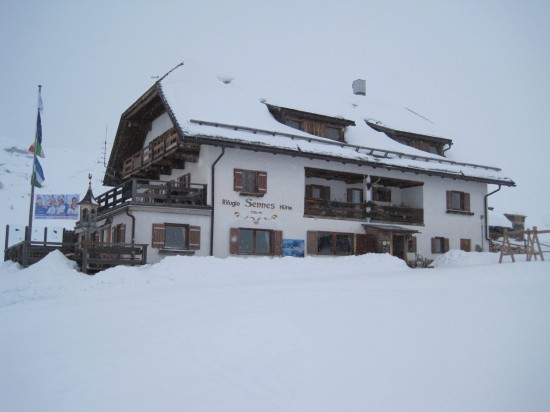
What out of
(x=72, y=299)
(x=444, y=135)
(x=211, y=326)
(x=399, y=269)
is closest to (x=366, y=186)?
(x=399, y=269)

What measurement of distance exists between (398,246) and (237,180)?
9.75 meters

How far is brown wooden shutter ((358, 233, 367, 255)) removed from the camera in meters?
25.5

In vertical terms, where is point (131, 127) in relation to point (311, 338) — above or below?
above

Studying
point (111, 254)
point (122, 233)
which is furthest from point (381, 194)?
point (111, 254)

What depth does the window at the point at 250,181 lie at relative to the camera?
22.6 meters

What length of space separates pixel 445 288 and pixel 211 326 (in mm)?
6894

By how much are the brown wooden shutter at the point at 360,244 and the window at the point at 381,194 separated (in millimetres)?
3830

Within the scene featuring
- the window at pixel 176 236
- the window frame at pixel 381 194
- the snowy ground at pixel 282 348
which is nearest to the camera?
the snowy ground at pixel 282 348

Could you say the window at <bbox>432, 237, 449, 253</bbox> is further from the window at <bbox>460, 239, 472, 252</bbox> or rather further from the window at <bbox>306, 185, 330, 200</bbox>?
the window at <bbox>306, 185, 330, 200</bbox>

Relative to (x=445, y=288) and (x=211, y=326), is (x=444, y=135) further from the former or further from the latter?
(x=211, y=326)

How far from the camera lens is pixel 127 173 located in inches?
1117

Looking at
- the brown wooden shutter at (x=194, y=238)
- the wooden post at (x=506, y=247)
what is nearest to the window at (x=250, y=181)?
the brown wooden shutter at (x=194, y=238)

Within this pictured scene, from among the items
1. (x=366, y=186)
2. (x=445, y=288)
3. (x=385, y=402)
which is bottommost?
(x=385, y=402)

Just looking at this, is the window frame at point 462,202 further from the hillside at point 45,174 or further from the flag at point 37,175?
the hillside at point 45,174
